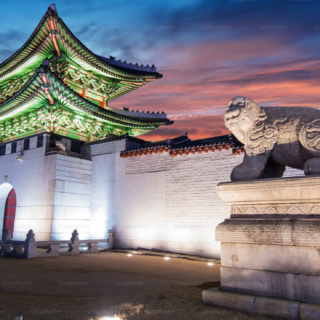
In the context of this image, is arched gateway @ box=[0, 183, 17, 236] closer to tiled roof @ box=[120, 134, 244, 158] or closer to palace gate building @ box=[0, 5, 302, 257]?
palace gate building @ box=[0, 5, 302, 257]

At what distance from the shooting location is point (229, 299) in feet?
11.3

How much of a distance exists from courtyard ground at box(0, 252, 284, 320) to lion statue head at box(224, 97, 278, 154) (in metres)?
2.03

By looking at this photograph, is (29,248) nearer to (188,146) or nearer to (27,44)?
(188,146)

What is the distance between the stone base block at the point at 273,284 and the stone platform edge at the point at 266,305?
0.30 ft

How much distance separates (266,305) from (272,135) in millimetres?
1994

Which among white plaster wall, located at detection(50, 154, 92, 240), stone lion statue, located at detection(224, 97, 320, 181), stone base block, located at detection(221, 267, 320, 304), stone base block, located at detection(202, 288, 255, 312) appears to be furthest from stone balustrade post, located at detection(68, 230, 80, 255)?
stone lion statue, located at detection(224, 97, 320, 181)

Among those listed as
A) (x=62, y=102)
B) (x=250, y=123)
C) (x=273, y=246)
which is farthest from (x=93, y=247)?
(x=273, y=246)

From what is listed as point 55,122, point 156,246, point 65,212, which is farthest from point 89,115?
point 156,246

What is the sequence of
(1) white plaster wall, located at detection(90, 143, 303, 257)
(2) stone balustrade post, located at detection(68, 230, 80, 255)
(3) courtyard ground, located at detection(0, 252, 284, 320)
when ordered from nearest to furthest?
(3) courtyard ground, located at detection(0, 252, 284, 320) → (1) white plaster wall, located at detection(90, 143, 303, 257) → (2) stone balustrade post, located at detection(68, 230, 80, 255)

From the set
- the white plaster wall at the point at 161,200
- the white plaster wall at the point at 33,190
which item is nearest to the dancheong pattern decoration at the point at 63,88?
the white plaster wall at the point at 33,190

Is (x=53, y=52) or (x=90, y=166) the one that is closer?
(x=90, y=166)

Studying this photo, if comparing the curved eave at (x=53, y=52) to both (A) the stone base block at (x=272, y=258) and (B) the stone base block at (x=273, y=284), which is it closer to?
(A) the stone base block at (x=272, y=258)

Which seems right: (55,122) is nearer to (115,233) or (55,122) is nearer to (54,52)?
(54,52)

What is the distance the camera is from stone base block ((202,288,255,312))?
130 inches
